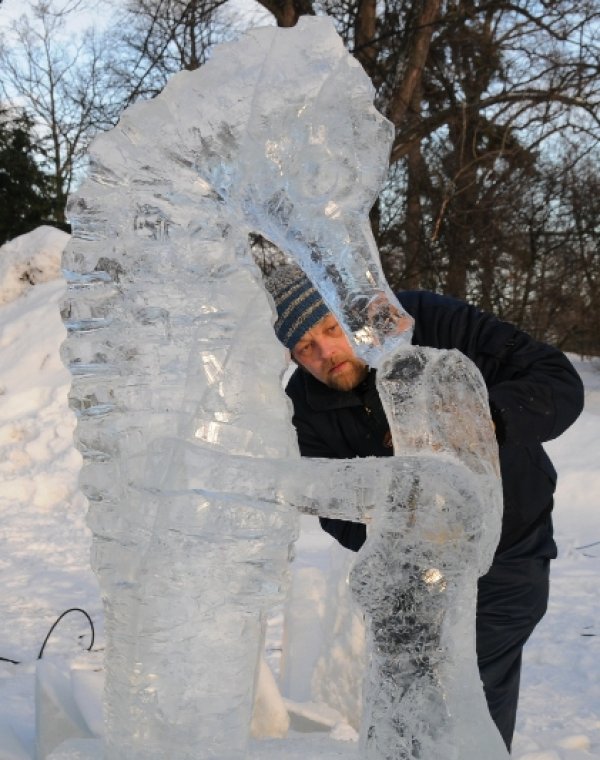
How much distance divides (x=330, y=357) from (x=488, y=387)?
1.23 feet

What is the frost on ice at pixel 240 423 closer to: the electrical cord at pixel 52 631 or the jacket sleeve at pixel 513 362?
the jacket sleeve at pixel 513 362

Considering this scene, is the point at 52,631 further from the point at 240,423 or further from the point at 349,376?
the point at 240,423

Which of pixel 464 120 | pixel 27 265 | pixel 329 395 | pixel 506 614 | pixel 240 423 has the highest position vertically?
pixel 464 120

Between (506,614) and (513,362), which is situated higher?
(513,362)

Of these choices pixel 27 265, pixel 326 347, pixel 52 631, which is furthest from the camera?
pixel 27 265

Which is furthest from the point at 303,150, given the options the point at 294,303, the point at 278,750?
the point at 278,750

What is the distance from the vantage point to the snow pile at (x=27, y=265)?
8.02 metres

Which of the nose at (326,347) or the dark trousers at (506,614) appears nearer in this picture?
the nose at (326,347)

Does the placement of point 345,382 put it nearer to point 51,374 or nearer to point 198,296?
point 198,296

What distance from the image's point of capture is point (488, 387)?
2.04 m

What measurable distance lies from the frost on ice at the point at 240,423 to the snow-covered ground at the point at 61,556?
31cm

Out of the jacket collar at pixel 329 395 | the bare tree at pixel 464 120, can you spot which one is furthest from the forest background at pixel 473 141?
the jacket collar at pixel 329 395

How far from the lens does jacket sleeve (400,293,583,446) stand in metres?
1.91

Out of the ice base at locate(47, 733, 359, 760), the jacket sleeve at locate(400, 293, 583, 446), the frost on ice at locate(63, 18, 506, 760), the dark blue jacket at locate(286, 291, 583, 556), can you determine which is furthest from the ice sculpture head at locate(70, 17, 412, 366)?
the dark blue jacket at locate(286, 291, 583, 556)
